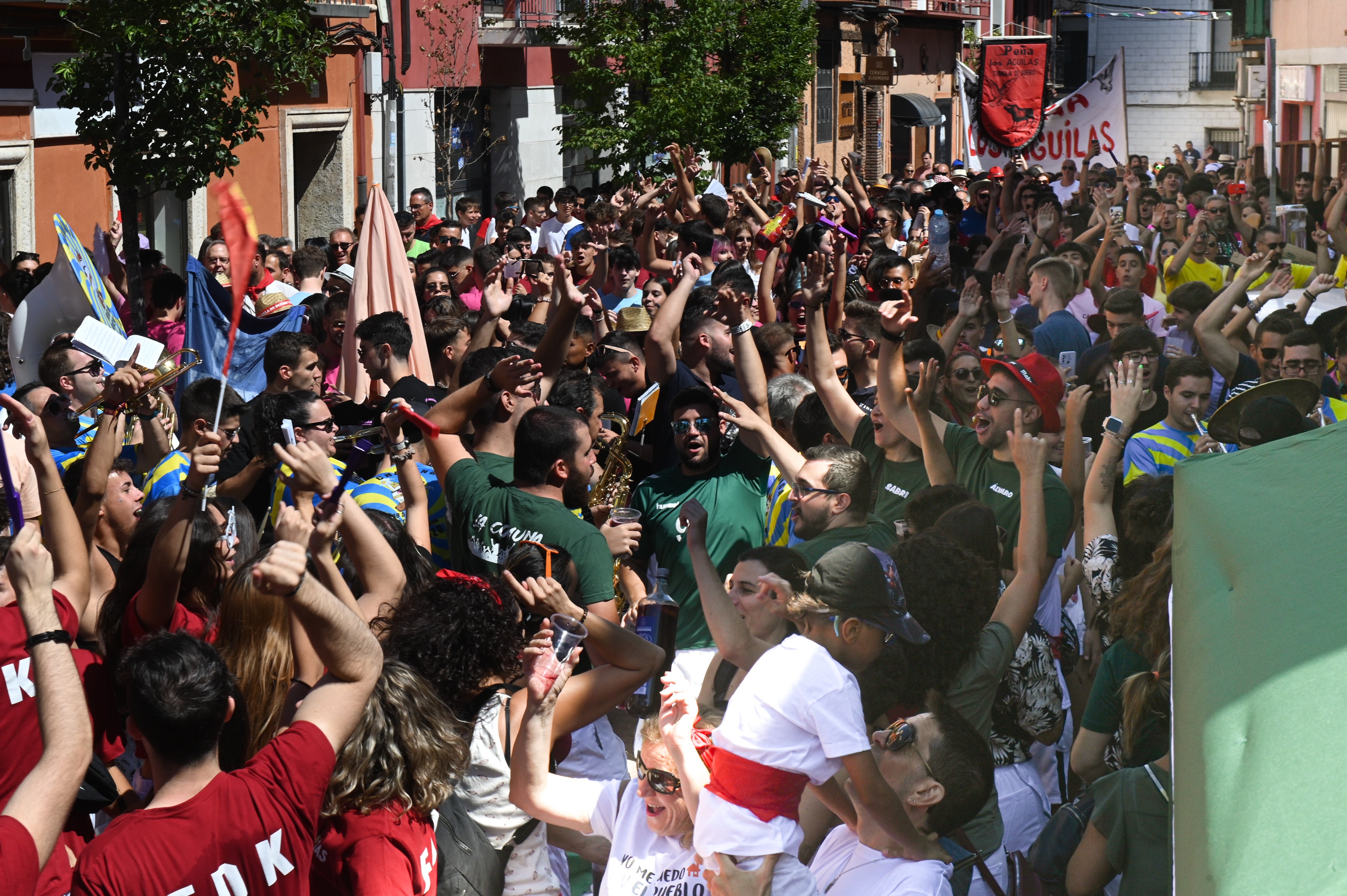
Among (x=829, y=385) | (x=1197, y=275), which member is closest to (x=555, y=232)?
(x=1197, y=275)

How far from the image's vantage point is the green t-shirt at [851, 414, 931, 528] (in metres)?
4.76

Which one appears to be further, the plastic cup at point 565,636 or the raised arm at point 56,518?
the raised arm at point 56,518

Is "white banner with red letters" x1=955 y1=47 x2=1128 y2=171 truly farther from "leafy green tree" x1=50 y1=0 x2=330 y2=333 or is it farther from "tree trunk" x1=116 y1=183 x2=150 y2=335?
"tree trunk" x1=116 y1=183 x2=150 y2=335

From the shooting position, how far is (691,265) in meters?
6.00

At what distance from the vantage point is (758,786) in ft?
9.21

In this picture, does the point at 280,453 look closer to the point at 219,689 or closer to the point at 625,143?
the point at 219,689

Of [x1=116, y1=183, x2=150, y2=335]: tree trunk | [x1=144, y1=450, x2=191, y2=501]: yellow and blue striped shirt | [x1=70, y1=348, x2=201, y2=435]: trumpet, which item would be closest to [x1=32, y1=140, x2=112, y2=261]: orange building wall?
[x1=116, y1=183, x2=150, y2=335]: tree trunk

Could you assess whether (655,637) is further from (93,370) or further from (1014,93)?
(1014,93)

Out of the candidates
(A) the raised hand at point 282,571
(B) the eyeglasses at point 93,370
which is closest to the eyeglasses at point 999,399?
(A) the raised hand at point 282,571

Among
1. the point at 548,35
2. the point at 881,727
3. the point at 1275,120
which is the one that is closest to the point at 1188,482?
the point at 881,727

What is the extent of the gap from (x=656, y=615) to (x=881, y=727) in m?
0.78

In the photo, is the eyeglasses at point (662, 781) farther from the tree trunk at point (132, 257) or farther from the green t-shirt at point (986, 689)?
the tree trunk at point (132, 257)

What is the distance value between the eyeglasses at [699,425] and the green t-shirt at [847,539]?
2.31ft

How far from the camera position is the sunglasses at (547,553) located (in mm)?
3719
